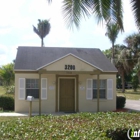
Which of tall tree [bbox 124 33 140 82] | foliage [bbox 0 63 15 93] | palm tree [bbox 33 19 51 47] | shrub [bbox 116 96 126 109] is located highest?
palm tree [bbox 33 19 51 47]

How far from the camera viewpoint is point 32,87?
770 inches

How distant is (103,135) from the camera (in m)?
7.25

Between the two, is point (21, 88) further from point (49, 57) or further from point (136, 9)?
point (136, 9)

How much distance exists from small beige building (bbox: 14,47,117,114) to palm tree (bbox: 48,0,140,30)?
9.87m

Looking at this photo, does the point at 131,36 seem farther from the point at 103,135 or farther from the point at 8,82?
the point at 103,135

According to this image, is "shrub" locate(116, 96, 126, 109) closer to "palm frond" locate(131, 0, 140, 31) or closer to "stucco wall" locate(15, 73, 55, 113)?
"stucco wall" locate(15, 73, 55, 113)

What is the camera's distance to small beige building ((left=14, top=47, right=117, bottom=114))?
19078 millimetres

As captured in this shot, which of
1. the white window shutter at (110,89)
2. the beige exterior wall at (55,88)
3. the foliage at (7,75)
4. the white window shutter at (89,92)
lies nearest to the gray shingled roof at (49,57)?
the beige exterior wall at (55,88)

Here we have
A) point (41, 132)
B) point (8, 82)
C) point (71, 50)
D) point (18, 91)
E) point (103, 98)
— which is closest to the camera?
point (41, 132)

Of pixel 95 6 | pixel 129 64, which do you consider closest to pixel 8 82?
pixel 129 64

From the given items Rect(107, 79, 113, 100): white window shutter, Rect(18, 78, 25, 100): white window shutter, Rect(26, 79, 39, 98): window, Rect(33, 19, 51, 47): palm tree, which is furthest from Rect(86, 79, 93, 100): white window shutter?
Rect(33, 19, 51, 47): palm tree

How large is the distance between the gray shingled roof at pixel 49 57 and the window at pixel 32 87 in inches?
32.0

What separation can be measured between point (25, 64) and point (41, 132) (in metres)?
12.2

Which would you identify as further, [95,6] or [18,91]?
[18,91]
